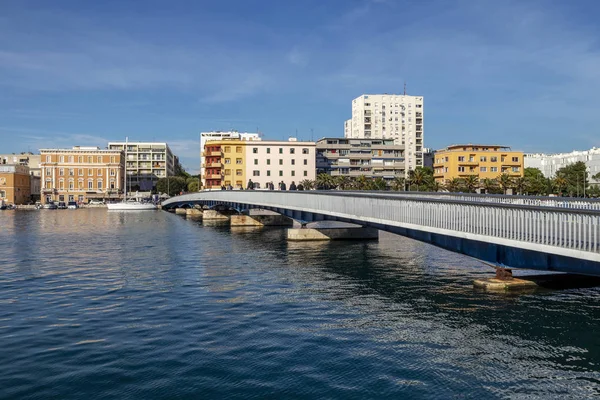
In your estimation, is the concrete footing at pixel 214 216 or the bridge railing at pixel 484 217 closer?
the bridge railing at pixel 484 217

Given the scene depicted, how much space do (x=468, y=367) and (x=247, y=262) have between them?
2413 centimetres

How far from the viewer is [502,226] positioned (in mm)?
21547

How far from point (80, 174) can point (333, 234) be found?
134283mm

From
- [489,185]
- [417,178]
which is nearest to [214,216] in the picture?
[417,178]

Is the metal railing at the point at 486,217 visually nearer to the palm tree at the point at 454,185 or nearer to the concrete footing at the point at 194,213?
the concrete footing at the point at 194,213

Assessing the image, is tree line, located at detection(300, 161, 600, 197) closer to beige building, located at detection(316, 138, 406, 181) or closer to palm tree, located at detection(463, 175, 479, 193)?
palm tree, located at detection(463, 175, 479, 193)

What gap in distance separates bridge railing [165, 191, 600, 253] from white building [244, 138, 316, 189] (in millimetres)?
105175

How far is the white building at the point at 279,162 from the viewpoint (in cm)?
14338

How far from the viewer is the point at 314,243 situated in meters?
49.3

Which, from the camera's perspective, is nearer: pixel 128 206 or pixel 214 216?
pixel 214 216

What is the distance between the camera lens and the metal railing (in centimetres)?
1817

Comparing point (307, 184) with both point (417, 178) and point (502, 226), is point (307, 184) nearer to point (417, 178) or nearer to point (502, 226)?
point (417, 178)

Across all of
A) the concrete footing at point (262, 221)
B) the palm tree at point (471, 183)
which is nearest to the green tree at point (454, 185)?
the palm tree at point (471, 183)

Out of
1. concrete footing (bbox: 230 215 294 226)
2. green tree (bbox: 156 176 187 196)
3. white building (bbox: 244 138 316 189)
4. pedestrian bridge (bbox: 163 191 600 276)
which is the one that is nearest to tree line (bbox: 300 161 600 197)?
white building (bbox: 244 138 316 189)
